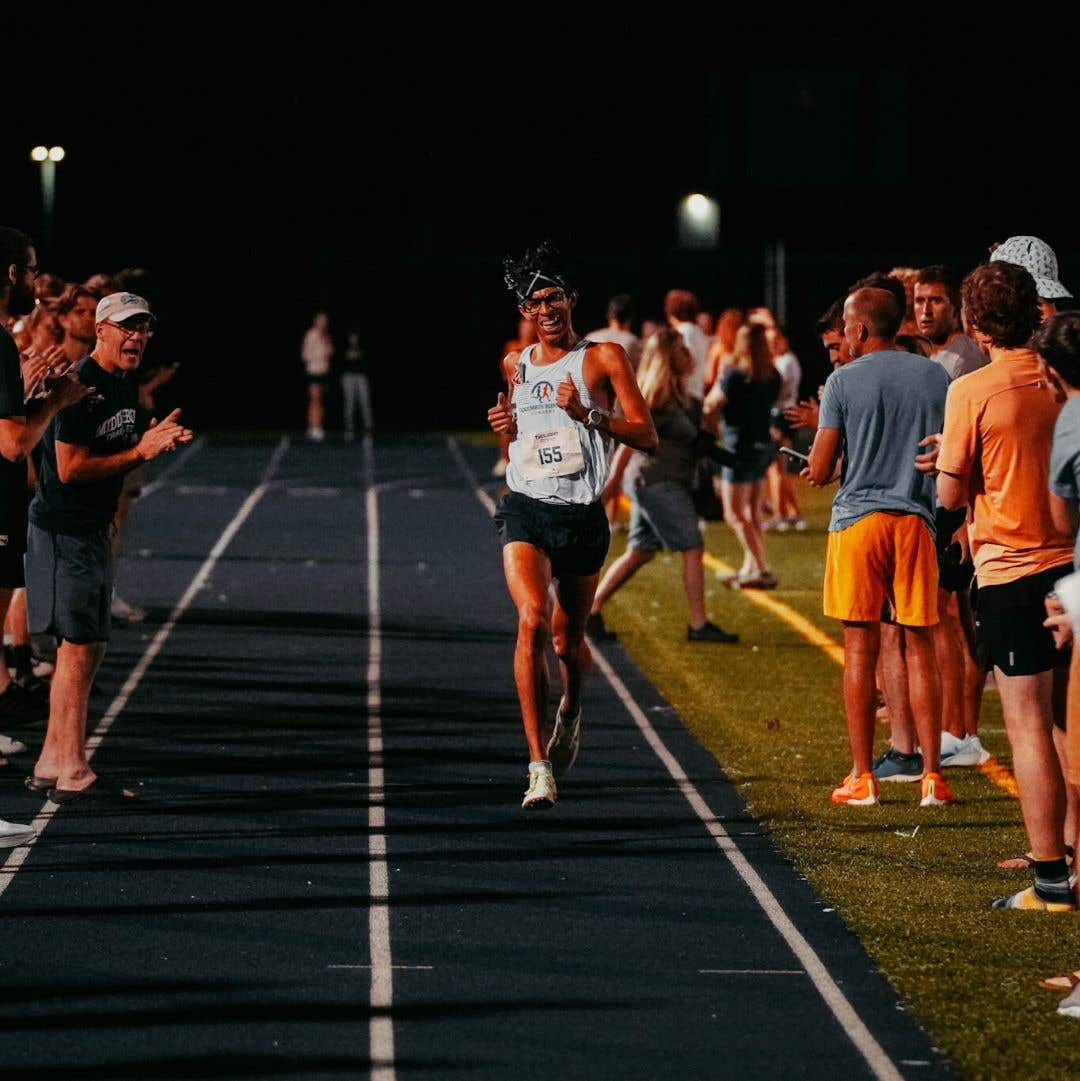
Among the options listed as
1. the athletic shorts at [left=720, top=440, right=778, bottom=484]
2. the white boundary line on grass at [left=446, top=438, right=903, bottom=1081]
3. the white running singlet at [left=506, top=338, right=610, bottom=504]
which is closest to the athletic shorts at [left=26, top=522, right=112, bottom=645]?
the white running singlet at [left=506, top=338, right=610, bottom=504]

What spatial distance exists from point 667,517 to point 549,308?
4880 millimetres

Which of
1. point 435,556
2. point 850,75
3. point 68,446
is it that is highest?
point 850,75

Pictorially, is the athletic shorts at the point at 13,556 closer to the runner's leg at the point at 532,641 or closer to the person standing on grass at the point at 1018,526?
the runner's leg at the point at 532,641

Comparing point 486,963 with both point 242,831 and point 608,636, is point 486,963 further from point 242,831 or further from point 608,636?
point 608,636

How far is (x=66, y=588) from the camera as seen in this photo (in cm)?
870

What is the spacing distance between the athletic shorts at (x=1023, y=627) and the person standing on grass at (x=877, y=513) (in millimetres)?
1789

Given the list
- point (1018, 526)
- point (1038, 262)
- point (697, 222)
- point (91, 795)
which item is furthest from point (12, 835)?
point (697, 222)

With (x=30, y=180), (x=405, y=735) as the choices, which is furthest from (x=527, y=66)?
(x=405, y=735)

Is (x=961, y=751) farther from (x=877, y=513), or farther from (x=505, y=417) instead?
(x=505, y=417)

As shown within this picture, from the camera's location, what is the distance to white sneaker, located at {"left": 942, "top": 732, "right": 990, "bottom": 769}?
382 inches

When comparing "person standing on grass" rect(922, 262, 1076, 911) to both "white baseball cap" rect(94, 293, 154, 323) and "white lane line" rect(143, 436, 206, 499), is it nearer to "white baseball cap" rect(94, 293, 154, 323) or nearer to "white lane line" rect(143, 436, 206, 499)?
"white baseball cap" rect(94, 293, 154, 323)

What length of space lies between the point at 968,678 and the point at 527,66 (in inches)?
1685

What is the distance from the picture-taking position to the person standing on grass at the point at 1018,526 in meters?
6.75

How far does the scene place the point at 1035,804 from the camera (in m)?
6.86
